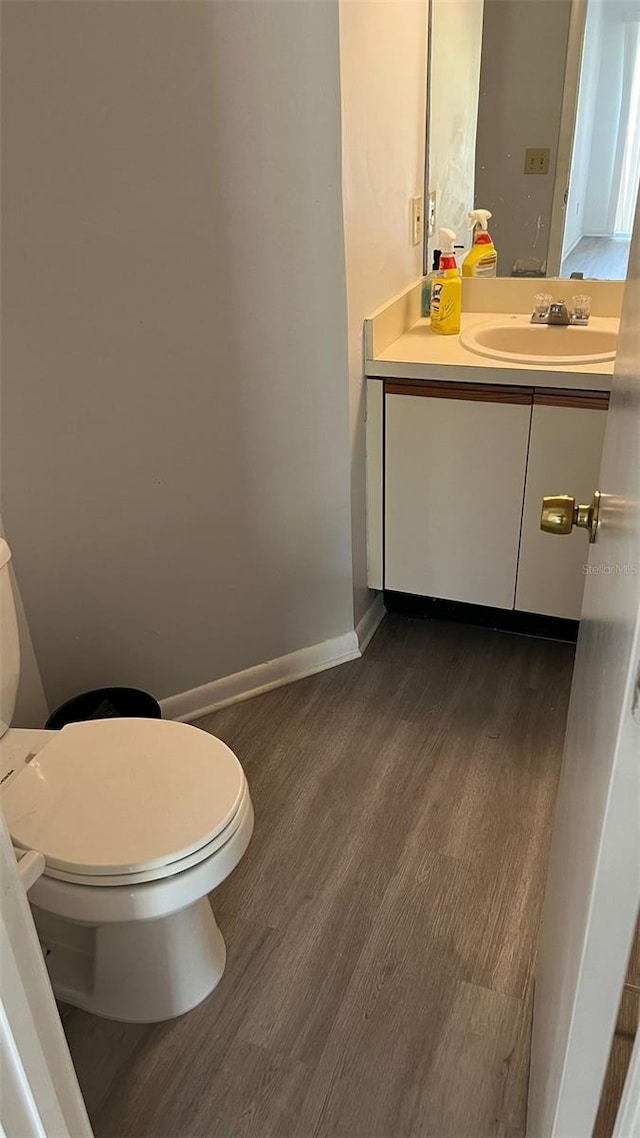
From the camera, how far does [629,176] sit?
213cm

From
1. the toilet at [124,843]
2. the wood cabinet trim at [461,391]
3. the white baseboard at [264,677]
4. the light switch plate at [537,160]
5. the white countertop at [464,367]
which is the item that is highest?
the light switch plate at [537,160]

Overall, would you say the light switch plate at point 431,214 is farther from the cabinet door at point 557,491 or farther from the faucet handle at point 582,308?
the cabinet door at point 557,491

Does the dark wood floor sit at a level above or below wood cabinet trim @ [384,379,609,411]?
below

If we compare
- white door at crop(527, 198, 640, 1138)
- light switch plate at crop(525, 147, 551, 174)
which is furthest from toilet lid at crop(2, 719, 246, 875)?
light switch plate at crop(525, 147, 551, 174)

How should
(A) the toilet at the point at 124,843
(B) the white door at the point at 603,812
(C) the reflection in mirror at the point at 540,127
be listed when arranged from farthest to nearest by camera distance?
(C) the reflection in mirror at the point at 540,127 → (A) the toilet at the point at 124,843 → (B) the white door at the point at 603,812

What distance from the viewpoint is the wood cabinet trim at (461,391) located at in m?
2.06

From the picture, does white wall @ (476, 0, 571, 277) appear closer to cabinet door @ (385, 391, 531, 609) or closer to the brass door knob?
cabinet door @ (385, 391, 531, 609)

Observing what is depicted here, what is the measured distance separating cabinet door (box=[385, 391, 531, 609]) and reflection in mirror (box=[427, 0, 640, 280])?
1.88 ft

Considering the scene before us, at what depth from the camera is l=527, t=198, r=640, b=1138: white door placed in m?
0.65

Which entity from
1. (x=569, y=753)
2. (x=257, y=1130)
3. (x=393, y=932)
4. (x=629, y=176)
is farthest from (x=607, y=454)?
(x=629, y=176)

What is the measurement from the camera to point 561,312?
7.43 ft

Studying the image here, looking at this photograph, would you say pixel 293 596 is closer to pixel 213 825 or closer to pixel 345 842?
pixel 345 842

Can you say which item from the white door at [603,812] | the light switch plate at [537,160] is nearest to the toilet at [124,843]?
the white door at [603,812]

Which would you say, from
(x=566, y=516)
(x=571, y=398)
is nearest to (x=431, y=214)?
(x=571, y=398)
